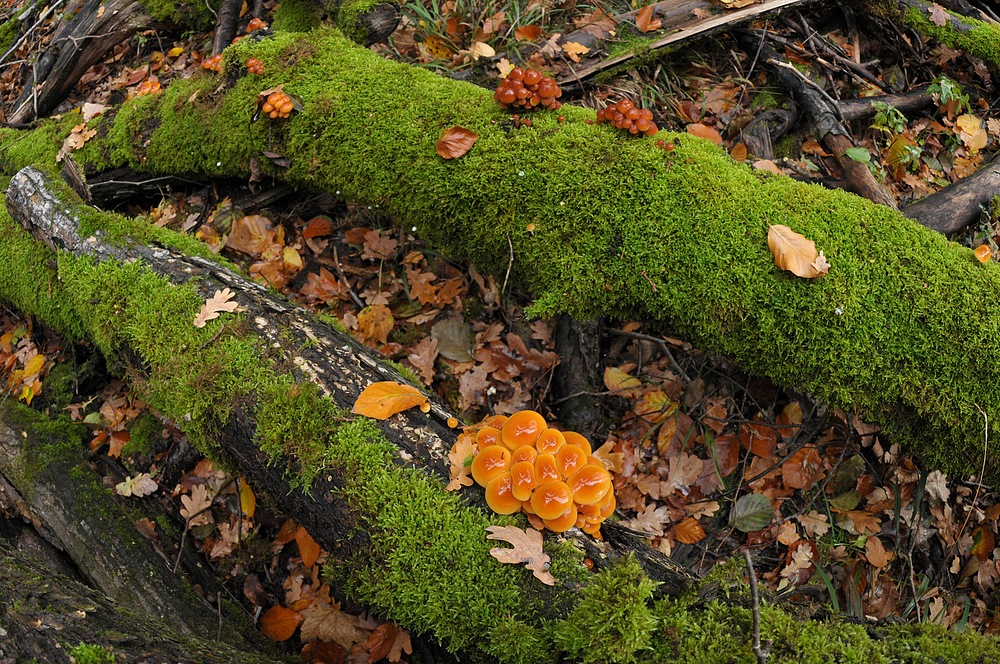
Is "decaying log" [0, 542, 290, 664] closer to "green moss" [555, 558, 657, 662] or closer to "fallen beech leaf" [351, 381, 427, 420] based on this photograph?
"fallen beech leaf" [351, 381, 427, 420]

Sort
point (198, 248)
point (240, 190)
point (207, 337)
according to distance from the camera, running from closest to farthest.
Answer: point (207, 337) → point (198, 248) → point (240, 190)

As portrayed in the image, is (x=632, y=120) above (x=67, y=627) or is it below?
above

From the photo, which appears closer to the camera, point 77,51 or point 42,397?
point 42,397

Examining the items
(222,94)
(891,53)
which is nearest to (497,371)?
(222,94)

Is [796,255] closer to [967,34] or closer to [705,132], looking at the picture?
[705,132]

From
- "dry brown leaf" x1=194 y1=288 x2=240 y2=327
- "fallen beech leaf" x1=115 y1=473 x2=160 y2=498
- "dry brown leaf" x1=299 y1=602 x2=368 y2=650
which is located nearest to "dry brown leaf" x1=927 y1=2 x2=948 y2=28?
"dry brown leaf" x1=194 y1=288 x2=240 y2=327

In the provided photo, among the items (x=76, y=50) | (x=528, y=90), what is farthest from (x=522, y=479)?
(x=76, y=50)

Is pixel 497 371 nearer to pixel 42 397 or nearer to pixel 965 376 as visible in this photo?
pixel 965 376

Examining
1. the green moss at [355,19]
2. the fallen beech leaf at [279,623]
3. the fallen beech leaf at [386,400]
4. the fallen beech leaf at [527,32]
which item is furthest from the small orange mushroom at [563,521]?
the green moss at [355,19]
